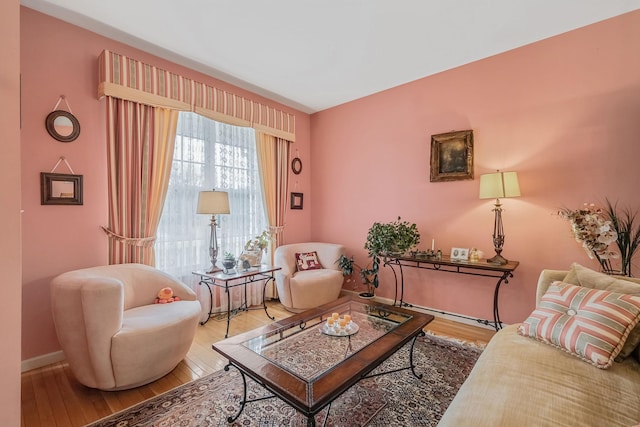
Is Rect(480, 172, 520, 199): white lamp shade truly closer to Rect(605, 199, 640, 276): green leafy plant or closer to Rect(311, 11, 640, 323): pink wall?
Rect(311, 11, 640, 323): pink wall

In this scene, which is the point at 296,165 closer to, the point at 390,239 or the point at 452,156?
the point at 390,239

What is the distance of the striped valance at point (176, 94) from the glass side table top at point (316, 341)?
2.54 m

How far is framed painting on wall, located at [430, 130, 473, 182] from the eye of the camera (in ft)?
10.6

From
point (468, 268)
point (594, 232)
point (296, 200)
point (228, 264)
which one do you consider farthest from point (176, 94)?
point (594, 232)

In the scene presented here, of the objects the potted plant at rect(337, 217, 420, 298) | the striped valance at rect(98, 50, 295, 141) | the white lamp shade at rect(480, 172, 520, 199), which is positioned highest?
the striped valance at rect(98, 50, 295, 141)

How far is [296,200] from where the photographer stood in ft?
15.0

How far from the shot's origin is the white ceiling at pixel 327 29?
7.55 ft

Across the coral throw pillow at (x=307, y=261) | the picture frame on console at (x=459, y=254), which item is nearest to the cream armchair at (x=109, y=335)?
the coral throw pillow at (x=307, y=261)

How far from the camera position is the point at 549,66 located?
276 cm

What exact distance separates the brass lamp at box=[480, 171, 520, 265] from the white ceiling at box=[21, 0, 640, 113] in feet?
4.44

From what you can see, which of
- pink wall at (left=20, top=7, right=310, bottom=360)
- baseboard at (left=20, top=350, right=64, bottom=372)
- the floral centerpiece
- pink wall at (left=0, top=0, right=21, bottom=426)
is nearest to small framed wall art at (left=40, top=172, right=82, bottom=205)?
pink wall at (left=20, top=7, right=310, bottom=360)

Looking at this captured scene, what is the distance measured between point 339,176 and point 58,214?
3317 millimetres

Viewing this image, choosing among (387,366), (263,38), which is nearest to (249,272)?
(387,366)

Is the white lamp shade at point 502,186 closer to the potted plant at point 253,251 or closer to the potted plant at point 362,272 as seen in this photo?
the potted plant at point 362,272
